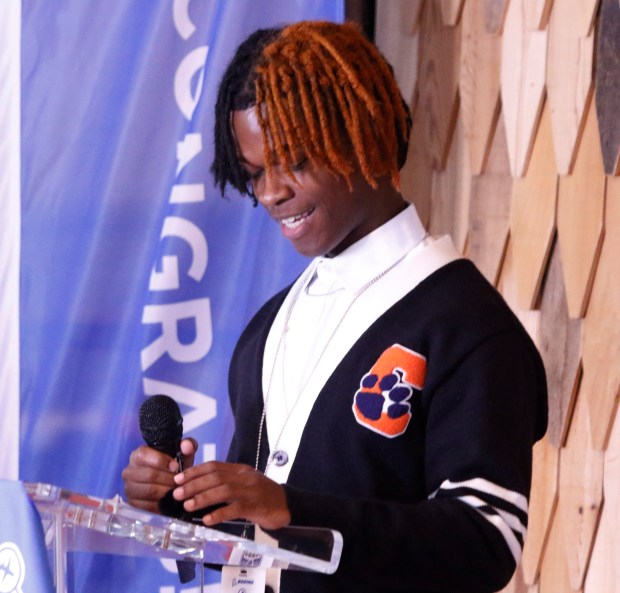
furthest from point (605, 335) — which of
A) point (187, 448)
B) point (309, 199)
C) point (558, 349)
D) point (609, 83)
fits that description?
point (187, 448)

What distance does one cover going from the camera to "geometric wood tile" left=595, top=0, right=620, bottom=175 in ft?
5.88

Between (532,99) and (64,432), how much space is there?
1.12 meters

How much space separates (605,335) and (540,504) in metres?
0.36

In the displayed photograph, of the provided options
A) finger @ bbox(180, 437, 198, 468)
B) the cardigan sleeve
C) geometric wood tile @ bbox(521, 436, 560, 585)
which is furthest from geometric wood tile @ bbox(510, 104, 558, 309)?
finger @ bbox(180, 437, 198, 468)

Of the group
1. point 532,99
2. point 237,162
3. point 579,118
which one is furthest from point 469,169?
point 237,162

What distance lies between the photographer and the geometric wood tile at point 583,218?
1.85 metres

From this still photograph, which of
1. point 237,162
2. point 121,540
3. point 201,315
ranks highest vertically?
point 237,162

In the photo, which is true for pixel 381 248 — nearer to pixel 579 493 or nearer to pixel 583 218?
pixel 583 218

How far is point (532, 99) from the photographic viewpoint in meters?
2.04

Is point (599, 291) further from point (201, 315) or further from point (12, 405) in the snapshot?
point (12, 405)

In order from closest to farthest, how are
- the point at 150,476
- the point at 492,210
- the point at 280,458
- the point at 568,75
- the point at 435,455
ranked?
the point at 150,476 < the point at 435,455 < the point at 280,458 < the point at 568,75 < the point at 492,210

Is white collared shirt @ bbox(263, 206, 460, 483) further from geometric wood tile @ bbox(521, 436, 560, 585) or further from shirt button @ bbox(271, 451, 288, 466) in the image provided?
geometric wood tile @ bbox(521, 436, 560, 585)

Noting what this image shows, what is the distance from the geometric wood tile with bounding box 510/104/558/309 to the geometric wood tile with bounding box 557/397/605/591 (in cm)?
25

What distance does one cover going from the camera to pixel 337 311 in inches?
59.1
